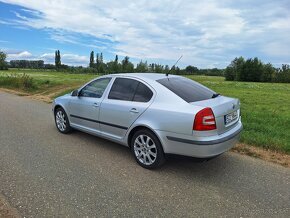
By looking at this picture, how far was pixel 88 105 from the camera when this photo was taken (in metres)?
5.52

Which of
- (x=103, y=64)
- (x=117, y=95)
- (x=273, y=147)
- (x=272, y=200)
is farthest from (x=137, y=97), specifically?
(x=103, y=64)

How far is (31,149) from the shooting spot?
529cm

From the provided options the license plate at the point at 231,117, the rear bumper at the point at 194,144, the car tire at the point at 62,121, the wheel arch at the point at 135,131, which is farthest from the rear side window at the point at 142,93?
the car tire at the point at 62,121

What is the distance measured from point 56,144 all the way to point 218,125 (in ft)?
11.1

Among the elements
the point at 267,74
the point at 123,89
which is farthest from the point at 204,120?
the point at 267,74

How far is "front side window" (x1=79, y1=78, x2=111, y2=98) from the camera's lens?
213 inches

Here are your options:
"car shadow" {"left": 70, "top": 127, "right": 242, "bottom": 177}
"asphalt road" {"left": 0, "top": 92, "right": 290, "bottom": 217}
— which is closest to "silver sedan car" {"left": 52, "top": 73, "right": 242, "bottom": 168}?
"car shadow" {"left": 70, "top": 127, "right": 242, "bottom": 177}

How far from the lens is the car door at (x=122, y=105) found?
14.9 feet

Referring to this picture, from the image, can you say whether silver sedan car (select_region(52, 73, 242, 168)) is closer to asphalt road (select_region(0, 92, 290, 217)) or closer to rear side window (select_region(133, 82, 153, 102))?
rear side window (select_region(133, 82, 153, 102))

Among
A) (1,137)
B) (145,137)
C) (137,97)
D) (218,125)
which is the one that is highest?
(137,97)

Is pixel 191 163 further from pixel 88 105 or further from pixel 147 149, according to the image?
pixel 88 105

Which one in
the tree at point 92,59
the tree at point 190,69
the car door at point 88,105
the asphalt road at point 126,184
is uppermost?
the tree at point 92,59

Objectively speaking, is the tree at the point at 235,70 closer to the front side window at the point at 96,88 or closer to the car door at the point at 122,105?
the front side window at the point at 96,88

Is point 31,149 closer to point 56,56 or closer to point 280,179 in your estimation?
point 280,179
